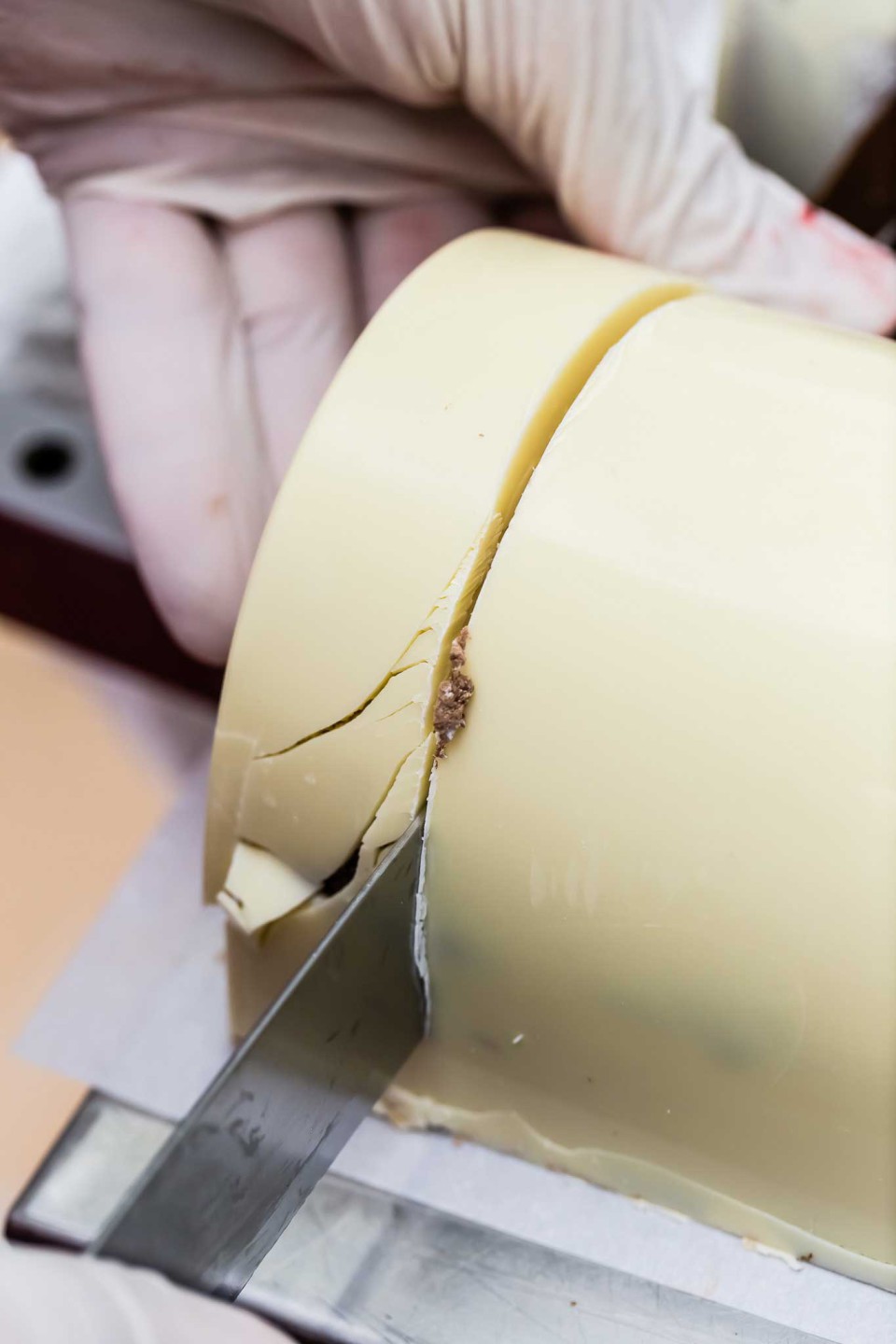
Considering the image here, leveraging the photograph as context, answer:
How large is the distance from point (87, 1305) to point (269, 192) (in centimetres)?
71

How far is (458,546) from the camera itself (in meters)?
0.53

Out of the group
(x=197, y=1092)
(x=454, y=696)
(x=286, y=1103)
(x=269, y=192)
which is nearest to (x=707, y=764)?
(x=454, y=696)

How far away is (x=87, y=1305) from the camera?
1.47ft

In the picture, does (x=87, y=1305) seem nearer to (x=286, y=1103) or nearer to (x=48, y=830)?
(x=286, y=1103)

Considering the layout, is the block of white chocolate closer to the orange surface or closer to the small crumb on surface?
the small crumb on surface

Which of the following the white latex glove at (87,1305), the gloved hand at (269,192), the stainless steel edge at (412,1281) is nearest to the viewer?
the white latex glove at (87,1305)

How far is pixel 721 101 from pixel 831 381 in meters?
0.58

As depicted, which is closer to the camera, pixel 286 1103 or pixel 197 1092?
pixel 286 1103

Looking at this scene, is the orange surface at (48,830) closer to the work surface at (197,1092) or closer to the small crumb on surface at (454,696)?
the work surface at (197,1092)

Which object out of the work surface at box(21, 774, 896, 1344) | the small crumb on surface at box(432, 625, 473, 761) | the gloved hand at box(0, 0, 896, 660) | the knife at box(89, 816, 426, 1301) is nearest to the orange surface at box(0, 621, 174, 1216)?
the work surface at box(21, 774, 896, 1344)

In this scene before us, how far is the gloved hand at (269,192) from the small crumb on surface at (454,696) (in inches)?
12.9

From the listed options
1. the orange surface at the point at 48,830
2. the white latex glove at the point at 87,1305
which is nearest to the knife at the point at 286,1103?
the white latex glove at the point at 87,1305

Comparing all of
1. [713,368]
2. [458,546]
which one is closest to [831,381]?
[713,368]

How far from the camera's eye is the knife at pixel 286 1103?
0.48 metres
